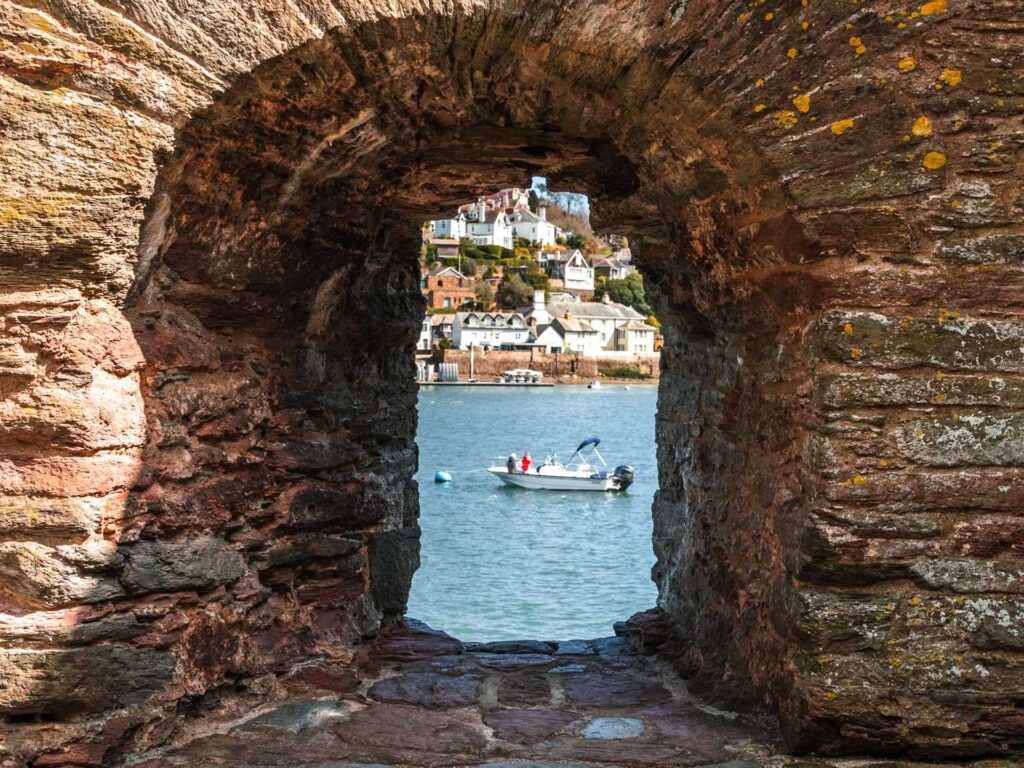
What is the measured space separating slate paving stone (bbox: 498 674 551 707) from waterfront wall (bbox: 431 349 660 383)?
67387mm

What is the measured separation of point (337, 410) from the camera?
412cm

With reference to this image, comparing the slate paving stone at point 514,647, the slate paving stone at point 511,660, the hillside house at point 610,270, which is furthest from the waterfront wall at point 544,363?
the slate paving stone at point 511,660

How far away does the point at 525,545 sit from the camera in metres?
17.3

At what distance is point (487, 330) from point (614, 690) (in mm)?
68672

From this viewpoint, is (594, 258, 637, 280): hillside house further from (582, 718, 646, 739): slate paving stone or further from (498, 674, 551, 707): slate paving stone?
(582, 718, 646, 739): slate paving stone

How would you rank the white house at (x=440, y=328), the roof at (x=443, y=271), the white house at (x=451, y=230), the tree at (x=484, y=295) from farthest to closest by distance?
the white house at (x=451, y=230)
the tree at (x=484, y=295)
the roof at (x=443, y=271)
the white house at (x=440, y=328)

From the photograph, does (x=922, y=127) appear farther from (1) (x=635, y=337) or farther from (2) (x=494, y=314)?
(1) (x=635, y=337)

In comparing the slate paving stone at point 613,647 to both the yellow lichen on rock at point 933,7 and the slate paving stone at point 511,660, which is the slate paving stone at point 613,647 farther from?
the yellow lichen on rock at point 933,7

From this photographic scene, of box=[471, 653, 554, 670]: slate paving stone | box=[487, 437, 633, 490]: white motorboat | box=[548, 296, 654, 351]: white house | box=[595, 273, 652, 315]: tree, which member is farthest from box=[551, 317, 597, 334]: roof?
box=[471, 653, 554, 670]: slate paving stone

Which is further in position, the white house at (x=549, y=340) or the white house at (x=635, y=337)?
the white house at (x=635, y=337)

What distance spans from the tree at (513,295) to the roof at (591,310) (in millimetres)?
4956

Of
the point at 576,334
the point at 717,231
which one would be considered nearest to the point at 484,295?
the point at 576,334

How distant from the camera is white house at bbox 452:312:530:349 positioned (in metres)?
71.6

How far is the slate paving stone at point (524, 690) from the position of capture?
3693mm
